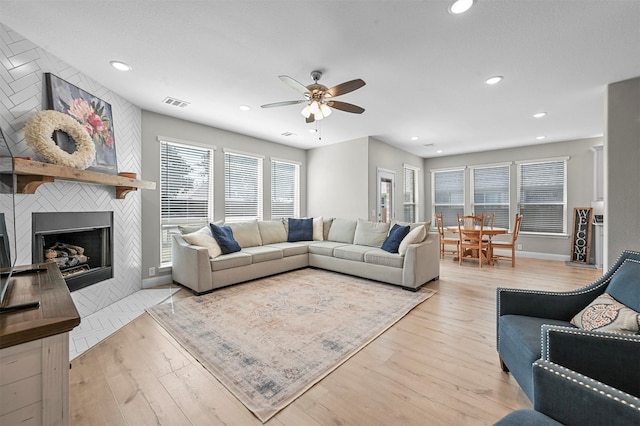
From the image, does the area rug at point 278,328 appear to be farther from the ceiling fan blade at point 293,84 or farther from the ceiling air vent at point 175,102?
the ceiling air vent at point 175,102

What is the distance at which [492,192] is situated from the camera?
6.86 m

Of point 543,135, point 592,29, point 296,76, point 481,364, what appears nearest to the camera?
point 481,364

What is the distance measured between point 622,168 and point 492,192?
3.88 metres

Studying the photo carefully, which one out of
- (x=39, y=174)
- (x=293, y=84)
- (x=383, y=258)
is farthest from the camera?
(x=383, y=258)

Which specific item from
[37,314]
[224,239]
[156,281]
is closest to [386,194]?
[224,239]

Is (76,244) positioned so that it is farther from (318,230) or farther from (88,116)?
(318,230)

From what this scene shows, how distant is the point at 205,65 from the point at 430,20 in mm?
2180

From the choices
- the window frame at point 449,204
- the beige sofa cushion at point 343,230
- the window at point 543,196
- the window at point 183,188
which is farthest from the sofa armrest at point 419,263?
the window at point 543,196

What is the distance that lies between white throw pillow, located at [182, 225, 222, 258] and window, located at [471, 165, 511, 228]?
21.7 ft

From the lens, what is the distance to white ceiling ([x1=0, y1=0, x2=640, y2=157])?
6.53 ft

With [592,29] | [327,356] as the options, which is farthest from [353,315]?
[592,29]

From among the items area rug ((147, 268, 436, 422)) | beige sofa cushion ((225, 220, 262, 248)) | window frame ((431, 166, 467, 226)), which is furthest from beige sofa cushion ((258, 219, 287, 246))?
window frame ((431, 166, 467, 226))

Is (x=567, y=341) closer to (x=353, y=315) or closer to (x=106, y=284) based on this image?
(x=353, y=315)

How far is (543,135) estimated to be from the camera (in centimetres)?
542
